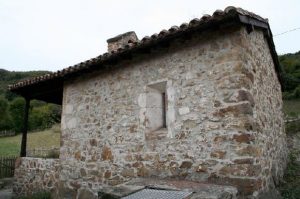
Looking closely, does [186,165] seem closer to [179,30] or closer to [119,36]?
[179,30]

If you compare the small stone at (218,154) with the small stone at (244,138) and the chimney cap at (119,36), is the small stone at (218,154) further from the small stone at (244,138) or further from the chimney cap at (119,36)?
the chimney cap at (119,36)

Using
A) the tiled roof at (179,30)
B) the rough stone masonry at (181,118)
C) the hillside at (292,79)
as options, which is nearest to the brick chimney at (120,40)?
the rough stone masonry at (181,118)

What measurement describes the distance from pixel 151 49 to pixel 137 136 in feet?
6.12

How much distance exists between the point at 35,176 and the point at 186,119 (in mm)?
5391

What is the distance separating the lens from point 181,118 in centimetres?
585

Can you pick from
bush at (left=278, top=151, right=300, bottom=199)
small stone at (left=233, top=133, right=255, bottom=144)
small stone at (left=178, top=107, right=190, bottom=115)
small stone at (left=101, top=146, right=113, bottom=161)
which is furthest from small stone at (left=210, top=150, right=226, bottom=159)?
small stone at (left=101, top=146, right=113, bottom=161)

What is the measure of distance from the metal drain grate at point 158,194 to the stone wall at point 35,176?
13.9ft

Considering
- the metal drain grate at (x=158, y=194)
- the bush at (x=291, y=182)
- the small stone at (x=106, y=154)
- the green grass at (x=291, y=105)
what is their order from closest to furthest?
the metal drain grate at (x=158, y=194) < the bush at (x=291, y=182) < the small stone at (x=106, y=154) < the green grass at (x=291, y=105)

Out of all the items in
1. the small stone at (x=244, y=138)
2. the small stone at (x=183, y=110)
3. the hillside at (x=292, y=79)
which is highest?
the hillside at (x=292, y=79)

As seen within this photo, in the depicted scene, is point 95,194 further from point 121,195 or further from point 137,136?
point 121,195

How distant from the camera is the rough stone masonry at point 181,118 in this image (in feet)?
16.9

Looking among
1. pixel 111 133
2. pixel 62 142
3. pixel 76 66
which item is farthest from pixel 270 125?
pixel 62 142

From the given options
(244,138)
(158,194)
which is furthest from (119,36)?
(158,194)

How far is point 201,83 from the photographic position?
18.6ft
